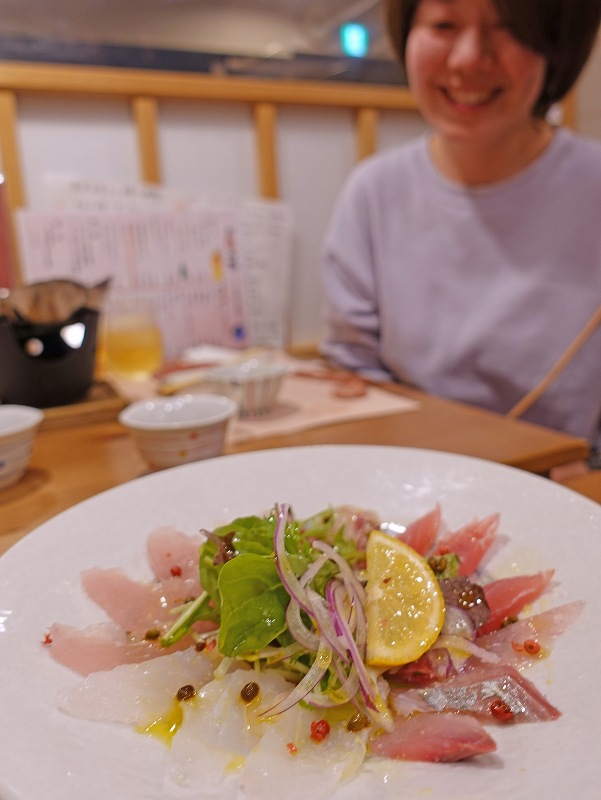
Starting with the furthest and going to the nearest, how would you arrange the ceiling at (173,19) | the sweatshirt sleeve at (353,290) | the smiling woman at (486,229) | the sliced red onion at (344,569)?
the sweatshirt sleeve at (353,290) < the ceiling at (173,19) < the smiling woman at (486,229) < the sliced red onion at (344,569)

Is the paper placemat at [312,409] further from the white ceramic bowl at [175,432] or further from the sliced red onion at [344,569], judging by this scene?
the sliced red onion at [344,569]

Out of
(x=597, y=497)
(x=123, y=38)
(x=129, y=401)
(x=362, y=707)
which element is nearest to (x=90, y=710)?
(x=362, y=707)

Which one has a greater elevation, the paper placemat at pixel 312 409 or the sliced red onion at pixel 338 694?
the paper placemat at pixel 312 409

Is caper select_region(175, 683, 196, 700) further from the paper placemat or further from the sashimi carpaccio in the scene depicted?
the paper placemat

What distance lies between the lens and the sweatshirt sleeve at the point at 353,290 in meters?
2.01

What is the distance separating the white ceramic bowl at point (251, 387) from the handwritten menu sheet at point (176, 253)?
82 cm

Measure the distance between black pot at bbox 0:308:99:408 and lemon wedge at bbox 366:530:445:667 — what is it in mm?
895

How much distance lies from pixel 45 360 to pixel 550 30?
1370mm

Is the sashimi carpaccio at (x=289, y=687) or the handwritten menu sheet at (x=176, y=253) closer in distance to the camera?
the sashimi carpaccio at (x=289, y=687)

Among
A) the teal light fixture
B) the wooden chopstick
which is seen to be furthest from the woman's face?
the teal light fixture

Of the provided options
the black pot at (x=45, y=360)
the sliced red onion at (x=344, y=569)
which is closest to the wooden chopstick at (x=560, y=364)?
the black pot at (x=45, y=360)

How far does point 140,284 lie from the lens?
81.6 inches

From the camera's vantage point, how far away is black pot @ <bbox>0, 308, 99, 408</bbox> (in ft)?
4.30

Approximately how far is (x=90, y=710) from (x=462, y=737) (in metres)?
0.27
